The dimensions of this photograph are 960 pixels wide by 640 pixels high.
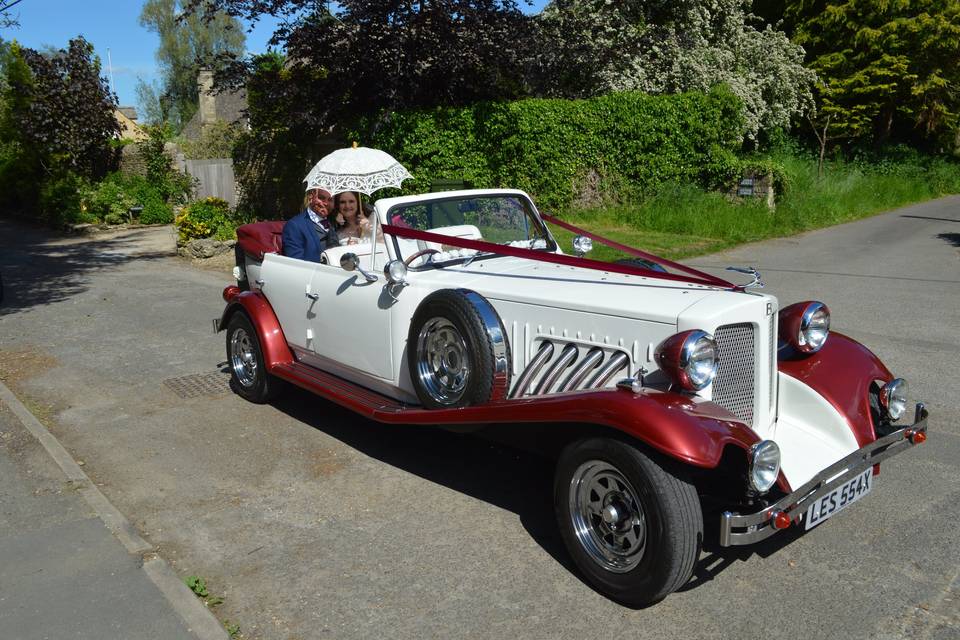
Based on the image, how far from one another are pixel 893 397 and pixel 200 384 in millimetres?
5474

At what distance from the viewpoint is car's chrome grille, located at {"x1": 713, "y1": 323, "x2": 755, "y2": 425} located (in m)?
3.77

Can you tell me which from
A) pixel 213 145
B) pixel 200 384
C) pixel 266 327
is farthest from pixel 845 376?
pixel 213 145

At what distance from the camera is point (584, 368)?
3979 millimetres

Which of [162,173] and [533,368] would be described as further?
[162,173]

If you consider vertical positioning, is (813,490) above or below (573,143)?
below

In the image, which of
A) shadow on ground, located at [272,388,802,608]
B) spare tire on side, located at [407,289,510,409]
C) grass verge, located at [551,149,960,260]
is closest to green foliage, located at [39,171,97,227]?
grass verge, located at [551,149,960,260]

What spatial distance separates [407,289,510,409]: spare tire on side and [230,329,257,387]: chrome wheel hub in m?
2.22

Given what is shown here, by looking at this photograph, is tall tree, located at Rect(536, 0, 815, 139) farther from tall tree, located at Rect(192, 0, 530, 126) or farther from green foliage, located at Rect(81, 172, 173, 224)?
green foliage, located at Rect(81, 172, 173, 224)

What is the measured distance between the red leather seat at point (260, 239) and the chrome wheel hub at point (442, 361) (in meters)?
2.28

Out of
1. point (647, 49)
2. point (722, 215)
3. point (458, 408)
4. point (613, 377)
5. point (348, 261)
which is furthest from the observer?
point (647, 49)

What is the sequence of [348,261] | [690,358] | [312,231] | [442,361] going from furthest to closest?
1. [312,231]
2. [348,261]
3. [442,361]
4. [690,358]

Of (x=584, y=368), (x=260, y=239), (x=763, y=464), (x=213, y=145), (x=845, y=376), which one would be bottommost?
(x=763, y=464)

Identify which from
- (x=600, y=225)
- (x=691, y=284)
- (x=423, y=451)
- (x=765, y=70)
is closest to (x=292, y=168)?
(x=600, y=225)

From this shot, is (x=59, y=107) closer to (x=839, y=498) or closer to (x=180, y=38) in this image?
(x=839, y=498)
